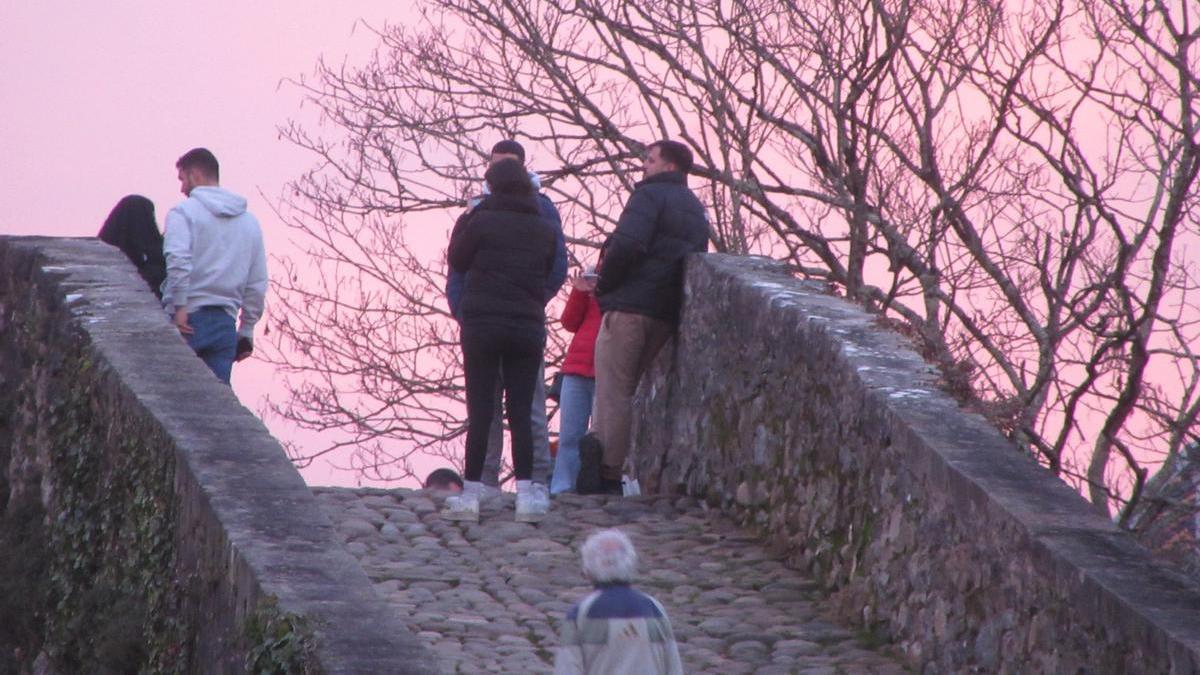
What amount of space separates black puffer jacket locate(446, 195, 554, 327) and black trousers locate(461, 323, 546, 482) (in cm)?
5

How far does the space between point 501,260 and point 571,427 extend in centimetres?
161

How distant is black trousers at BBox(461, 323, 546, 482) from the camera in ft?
26.5

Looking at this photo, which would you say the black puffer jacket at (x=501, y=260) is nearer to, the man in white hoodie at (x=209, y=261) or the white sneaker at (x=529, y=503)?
the white sneaker at (x=529, y=503)

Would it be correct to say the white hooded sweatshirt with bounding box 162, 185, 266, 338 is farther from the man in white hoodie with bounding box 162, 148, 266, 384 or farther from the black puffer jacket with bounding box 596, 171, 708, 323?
the black puffer jacket with bounding box 596, 171, 708, 323

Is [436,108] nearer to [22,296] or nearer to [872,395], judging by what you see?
[22,296]

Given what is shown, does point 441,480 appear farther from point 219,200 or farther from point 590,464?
point 219,200

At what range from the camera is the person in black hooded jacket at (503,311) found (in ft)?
26.5

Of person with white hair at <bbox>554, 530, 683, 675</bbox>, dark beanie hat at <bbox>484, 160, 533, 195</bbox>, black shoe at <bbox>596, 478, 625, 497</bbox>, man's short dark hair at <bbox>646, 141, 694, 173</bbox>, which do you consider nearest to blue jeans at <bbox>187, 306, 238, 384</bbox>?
dark beanie hat at <bbox>484, 160, 533, 195</bbox>

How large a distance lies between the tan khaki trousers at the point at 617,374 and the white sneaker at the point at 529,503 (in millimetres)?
958

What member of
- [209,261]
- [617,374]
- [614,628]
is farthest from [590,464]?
[614,628]

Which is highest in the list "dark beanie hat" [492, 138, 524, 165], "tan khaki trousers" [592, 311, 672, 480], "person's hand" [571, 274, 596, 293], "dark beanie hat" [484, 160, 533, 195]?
"dark beanie hat" [492, 138, 524, 165]

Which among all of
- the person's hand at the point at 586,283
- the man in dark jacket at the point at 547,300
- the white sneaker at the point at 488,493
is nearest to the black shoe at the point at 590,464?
the man in dark jacket at the point at 547,300

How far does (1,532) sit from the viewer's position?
7855 mm

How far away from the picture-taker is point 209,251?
8.21 meters
